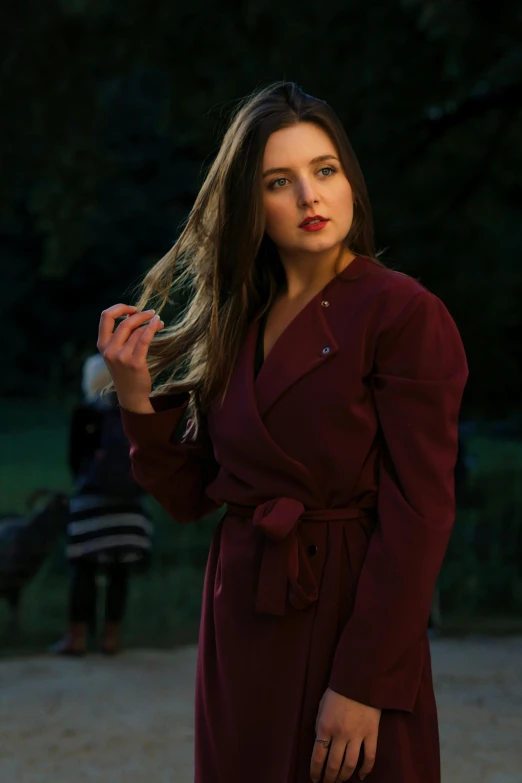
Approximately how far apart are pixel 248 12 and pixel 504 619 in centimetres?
406

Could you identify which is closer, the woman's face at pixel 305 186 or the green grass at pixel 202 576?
→ the woman's face at pixel 305 186

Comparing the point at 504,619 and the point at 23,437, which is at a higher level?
the point at 23,437

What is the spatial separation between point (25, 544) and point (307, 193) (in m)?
5.39

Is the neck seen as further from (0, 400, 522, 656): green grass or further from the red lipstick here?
(0, 400, 522, 656): green grass

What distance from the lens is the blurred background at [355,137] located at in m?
7.21

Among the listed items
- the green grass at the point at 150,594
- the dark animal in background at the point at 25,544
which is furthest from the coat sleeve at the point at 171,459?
the dark animal in background at the point at 25,544

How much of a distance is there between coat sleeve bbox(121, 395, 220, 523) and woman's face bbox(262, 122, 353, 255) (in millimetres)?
394

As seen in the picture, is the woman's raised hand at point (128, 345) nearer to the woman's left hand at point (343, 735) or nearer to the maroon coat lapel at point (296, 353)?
the maroon coat lapel at point (296, 353)

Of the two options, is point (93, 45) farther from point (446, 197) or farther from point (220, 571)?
point (220, 571)

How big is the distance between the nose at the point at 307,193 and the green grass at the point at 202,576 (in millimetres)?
5056

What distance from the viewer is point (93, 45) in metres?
7.75

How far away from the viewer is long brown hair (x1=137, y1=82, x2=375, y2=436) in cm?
209

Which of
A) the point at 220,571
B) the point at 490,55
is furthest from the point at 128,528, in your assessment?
the point at 220,571

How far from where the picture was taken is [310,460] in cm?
198
